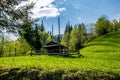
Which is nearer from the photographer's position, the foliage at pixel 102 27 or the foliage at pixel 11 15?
the foliage at pixel 11 15

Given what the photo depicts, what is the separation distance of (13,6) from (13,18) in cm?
104

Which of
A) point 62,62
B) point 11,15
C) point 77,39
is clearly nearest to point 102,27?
point 77,39

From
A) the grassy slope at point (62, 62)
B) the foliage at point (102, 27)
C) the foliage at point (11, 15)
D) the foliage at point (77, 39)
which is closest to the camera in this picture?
the foliage at point (11, 15)

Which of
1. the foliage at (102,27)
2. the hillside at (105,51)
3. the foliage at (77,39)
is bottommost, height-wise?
the hillside at (105,51)

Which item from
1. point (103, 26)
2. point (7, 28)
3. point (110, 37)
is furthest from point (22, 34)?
point (103, 26)

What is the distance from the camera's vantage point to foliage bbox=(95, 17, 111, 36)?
13838 centimetres

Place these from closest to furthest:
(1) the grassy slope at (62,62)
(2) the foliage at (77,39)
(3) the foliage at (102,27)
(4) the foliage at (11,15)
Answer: (4) the foliage at (11,15)
(1) the grassy slope at (62,62)
(2) the foliage at (77,39)
(3) the foliage at (102,27)

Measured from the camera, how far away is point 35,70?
2552cm

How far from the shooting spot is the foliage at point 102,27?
454 ft

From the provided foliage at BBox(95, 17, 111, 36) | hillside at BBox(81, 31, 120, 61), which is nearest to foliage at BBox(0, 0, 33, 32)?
hillside at BBox(81, 31, 120, 61)

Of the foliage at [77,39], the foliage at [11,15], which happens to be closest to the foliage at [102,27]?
the foliage at [77,39]

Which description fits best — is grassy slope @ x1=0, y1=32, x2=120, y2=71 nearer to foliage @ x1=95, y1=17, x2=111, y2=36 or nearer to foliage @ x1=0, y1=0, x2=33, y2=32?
foliage @ x1=0, y1=0, x2=33, y2=32

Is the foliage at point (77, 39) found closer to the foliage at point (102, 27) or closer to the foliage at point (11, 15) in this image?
the foliage at point (102, 27)

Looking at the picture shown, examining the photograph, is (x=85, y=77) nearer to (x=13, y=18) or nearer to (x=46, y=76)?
(x=46, y=76)
